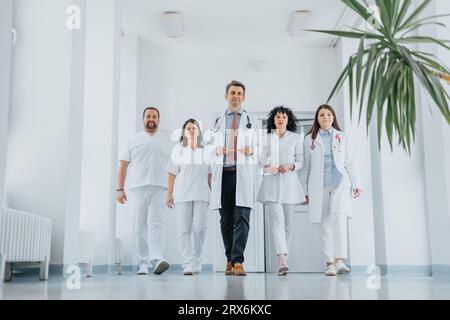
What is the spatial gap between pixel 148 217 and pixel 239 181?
0.90m

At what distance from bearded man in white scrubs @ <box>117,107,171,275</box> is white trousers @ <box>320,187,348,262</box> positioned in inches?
50.2

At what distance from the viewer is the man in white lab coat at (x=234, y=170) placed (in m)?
4.14

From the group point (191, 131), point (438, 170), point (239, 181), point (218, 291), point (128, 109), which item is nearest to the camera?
point (218, 291)

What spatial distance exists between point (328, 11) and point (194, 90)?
1.90 meters

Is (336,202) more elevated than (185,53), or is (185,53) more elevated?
(185,53)

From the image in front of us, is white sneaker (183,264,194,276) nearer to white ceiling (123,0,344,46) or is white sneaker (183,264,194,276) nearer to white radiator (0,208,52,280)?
white radiator (0,208,52,280)

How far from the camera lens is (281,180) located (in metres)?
4.45

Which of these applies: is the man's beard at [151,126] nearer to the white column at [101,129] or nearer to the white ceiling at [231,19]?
the white column at [101,129]

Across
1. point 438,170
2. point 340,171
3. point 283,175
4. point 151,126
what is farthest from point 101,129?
point 438,170

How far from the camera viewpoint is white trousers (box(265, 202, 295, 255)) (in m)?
4.29

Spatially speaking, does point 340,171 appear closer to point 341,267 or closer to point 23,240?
point 341,267
